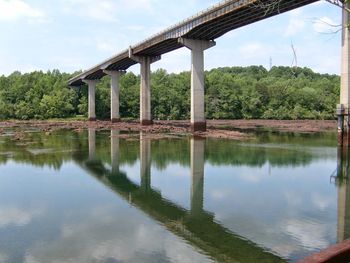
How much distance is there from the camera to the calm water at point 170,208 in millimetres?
11094

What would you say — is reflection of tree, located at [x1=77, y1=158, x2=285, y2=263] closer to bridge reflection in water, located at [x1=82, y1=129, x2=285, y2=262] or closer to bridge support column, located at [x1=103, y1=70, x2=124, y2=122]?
bridge reflection in water, located at [x1=82, y1=129, x2=285, y2=262]

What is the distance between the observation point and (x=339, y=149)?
115ft

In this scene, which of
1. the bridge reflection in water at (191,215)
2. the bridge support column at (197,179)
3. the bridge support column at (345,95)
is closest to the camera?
the bridge reflection in water at (191,215)

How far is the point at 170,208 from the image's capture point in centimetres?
1599

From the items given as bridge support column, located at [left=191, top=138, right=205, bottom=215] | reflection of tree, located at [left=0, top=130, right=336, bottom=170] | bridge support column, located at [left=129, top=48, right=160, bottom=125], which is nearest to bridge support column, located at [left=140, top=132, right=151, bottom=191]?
reflection of tree, located at [left=0, top=130, right=336, bottom=170]

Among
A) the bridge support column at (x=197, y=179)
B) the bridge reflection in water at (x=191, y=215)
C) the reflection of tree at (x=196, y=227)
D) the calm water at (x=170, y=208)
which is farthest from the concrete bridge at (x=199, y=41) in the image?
the reflection of tree at (x=196, y=227)

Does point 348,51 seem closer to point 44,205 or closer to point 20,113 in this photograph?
point 44,205

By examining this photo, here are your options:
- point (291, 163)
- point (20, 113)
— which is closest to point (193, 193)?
point (291, 163)

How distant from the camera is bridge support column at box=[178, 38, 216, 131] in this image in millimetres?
55375

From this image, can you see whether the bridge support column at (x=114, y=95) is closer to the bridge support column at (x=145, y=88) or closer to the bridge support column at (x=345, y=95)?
Answer: the bridge support column at (x=145, y=88)

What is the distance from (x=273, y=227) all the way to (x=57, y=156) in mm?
21419

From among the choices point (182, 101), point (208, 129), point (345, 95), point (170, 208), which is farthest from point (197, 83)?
point (182, 101)

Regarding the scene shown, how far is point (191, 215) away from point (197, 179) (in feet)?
23.0

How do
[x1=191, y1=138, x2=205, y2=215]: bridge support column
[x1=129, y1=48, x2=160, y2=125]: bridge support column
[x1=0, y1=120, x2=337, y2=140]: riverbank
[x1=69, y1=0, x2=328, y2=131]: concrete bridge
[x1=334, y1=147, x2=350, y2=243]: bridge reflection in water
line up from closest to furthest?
1. [x1=334, y1=147, x2=350, y2=243]: bridge reflection in water
2. [x1=191, y1=138, x2=205, y2=215]: bridge support column
3. [x1=69, y1=0, x2=328, y2=131]: concrete bridge
4. [x1=0, y1=120, x2=337, y2=140]: riverbank
5. [x1=129, y1=48, x2=160, y2=125]: bridge support column
